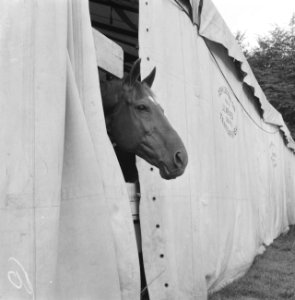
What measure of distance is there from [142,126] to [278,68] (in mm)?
21772

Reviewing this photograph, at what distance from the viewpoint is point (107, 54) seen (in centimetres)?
302

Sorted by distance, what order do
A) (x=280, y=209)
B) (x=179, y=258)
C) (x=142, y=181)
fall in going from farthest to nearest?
A: (x=280, y=209) < (x=179, y=258) < (x=142, y=181)

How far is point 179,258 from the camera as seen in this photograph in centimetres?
339

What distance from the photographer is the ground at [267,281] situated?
436 centimetres

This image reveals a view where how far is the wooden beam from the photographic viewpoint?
9.52 feet

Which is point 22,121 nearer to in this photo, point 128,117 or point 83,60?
point 83,60

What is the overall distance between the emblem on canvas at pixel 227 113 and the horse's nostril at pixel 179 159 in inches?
91.9

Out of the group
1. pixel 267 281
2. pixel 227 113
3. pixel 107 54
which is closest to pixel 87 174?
pixel 107 54

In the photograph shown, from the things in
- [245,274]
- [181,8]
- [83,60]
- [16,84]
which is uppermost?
[181,8]

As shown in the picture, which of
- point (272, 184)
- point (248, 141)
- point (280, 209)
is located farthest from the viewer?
point (280, 209)

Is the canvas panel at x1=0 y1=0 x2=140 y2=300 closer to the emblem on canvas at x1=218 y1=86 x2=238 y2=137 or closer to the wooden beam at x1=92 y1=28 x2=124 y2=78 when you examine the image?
the wooden beam at x1=92 y1=28 x2=124 y2=78

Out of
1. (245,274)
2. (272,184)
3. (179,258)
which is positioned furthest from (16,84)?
(272,184)

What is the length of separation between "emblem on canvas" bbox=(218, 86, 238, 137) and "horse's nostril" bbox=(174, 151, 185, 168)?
234 centimetres

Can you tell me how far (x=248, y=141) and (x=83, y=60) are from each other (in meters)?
4.47
